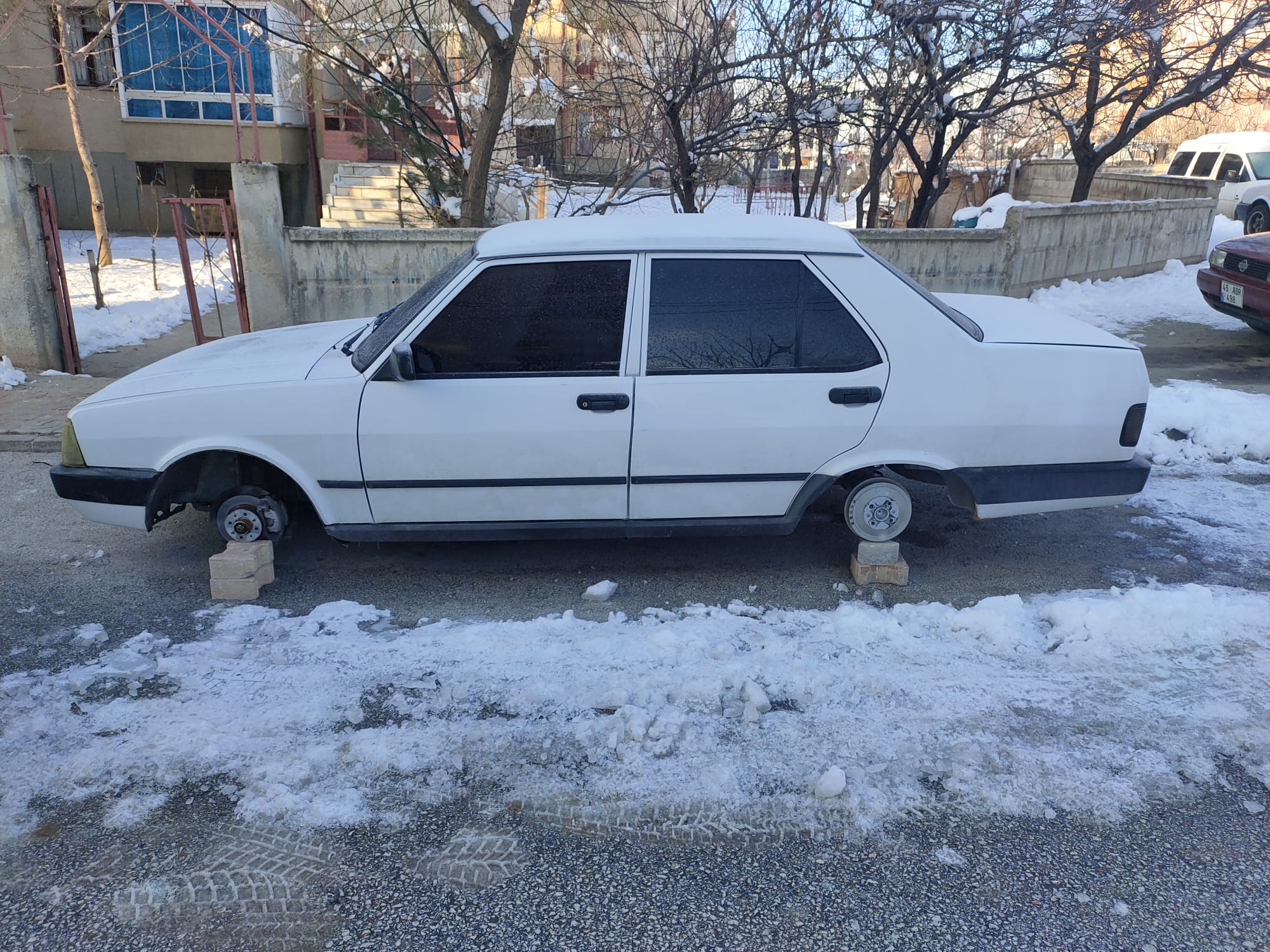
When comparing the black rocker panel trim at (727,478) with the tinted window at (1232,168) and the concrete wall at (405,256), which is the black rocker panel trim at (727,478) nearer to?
the concrete wall at (405,256)

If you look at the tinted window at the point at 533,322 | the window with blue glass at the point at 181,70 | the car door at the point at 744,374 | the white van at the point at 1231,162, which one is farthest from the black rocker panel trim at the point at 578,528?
the white van at the point at 1231,162

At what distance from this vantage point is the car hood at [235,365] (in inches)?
172

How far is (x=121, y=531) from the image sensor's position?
524 centimetres

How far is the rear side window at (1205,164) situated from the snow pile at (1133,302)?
7522mm

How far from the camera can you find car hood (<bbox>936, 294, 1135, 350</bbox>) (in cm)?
457

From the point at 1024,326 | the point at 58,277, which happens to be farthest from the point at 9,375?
the point at 1024,326

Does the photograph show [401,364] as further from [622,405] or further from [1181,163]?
[1181,163]

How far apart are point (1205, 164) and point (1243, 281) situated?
→ 41.0ft

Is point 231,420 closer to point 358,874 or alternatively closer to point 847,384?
point 358,874

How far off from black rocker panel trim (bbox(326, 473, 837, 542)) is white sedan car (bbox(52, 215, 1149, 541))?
Answer: 0.01 m

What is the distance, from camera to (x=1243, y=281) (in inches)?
377

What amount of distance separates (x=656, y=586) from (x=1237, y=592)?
9.24ft

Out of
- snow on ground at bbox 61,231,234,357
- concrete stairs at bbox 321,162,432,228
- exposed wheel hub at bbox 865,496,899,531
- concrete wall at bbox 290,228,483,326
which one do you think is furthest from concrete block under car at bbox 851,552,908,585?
concrete stairs at bbox 321,162,432,228

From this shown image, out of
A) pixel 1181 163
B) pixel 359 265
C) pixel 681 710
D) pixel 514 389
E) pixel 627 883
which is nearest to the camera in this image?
pixel 627 883
